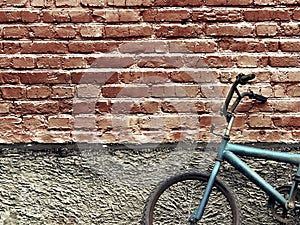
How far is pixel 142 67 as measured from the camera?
12.5 ft

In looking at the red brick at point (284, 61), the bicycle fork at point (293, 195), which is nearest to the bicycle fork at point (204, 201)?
the bicycle fork at point (293, 195)

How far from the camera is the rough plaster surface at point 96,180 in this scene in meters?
3.89

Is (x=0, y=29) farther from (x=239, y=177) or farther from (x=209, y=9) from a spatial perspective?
(x=239, y=177)

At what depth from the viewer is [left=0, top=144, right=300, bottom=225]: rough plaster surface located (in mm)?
3889

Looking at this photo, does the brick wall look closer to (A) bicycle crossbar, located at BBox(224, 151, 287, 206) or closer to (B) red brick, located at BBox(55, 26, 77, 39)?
(B) red brick, located at BBox(55, 26, 77, 39)

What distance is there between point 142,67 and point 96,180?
87cm

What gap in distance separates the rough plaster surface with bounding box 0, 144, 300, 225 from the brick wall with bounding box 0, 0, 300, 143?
4.1 inches

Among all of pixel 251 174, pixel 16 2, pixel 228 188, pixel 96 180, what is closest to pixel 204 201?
pixel 228 188

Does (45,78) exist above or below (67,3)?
below

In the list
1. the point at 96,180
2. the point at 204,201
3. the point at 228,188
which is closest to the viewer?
the point at 204,201

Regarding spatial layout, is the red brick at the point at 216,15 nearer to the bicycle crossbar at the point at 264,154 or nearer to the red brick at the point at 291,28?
the red brick at the point at 291,28

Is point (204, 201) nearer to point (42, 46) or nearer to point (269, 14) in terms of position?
point (269, 14)

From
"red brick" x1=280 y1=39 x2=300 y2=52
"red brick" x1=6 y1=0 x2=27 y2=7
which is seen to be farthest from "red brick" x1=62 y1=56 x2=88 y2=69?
"red brick" x1=280 y1=39 x2=300 y2=52

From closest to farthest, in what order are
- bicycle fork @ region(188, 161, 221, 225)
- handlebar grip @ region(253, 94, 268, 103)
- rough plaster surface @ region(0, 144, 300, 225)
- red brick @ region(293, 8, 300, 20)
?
bicycle fork @ region(188, 161, 221, 225) < handlebar grip @ region(253, 94, 268, 103) < red brick @ region(293, 8, 300, 20) < rough plaster surface @ region(0, 144, 300, 225)
